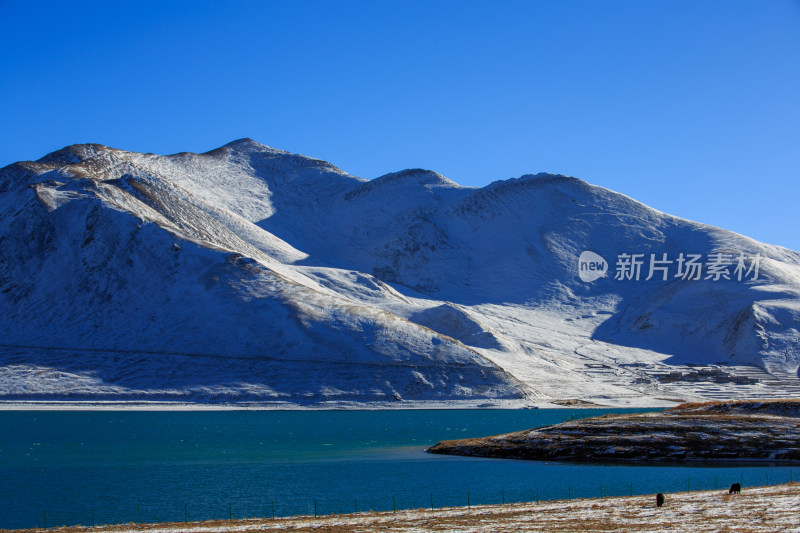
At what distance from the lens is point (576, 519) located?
1387 inches

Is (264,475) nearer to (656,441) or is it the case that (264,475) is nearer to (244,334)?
(656,441)

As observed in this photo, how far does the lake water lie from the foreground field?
16.0ft

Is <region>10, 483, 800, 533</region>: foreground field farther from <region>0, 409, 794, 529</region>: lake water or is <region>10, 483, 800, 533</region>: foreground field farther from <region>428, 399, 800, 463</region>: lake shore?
<region>428, 399, 800, 463</region>: lake shore

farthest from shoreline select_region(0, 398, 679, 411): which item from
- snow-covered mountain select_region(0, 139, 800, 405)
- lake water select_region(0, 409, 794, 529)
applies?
lake water select_region(0, 409, 794, 529)

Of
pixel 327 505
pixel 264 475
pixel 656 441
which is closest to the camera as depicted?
pixel 327 505

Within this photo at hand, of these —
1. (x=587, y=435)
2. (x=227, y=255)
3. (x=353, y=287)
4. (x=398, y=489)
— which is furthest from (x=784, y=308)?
(x=398, y=489)

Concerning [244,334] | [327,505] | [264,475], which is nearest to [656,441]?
[264,475]

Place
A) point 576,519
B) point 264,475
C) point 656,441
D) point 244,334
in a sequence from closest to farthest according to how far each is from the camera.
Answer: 1. point 576,519
2. point 264,475
3. point 656,441
4. point 244,334

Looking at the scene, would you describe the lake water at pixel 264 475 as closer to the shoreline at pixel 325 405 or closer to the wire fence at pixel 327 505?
the wire fence at pixel 327 505

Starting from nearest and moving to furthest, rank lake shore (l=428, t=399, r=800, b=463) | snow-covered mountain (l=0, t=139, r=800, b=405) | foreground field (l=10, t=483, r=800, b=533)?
foreground field (l=10, t=483, r=800, b=533) < lake shore (l=428, t=399, r=800, b=463) < snow-covered mountain (l=0, t=139, r=800, b=405)

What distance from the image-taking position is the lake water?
44.0 metres

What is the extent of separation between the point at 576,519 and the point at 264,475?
25.6 metres

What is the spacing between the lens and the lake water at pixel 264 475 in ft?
144

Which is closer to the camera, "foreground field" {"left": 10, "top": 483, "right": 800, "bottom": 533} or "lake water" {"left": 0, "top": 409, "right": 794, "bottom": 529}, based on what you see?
"foreground field" {"left": 10, "top": 483, "right": 800, "bottom": 533}
